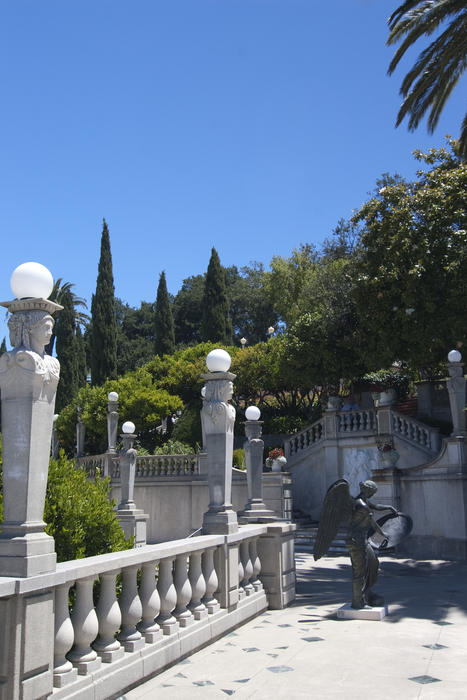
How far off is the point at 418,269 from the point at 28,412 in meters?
15.6

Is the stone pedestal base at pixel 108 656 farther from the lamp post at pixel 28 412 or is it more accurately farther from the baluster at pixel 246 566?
the baluster at pixel 246 566

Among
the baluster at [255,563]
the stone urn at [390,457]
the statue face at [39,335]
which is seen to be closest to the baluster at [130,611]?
the statue face at [39,335]

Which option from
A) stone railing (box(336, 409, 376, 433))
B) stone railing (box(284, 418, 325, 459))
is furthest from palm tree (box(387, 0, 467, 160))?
stone railing (box(284, 418, 325, 459))

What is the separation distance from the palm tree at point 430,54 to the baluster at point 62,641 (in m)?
12.5

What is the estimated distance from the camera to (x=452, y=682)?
5.31 meters

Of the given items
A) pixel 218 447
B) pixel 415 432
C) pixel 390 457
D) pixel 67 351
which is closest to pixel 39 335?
pixel 218 447

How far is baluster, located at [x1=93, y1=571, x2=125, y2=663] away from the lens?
4801 millimetres

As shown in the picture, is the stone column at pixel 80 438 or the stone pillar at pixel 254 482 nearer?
the stone pillar at pixel 254 482

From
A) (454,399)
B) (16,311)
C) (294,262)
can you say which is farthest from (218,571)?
(294,262)

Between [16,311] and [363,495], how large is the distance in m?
5.14

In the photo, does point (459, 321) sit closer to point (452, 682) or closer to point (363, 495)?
point (363, 495)

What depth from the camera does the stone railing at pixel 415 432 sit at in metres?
18.5

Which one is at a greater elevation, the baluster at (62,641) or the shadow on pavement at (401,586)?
the baluster at (62,641)

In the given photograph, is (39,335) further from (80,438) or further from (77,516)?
(80,438)
